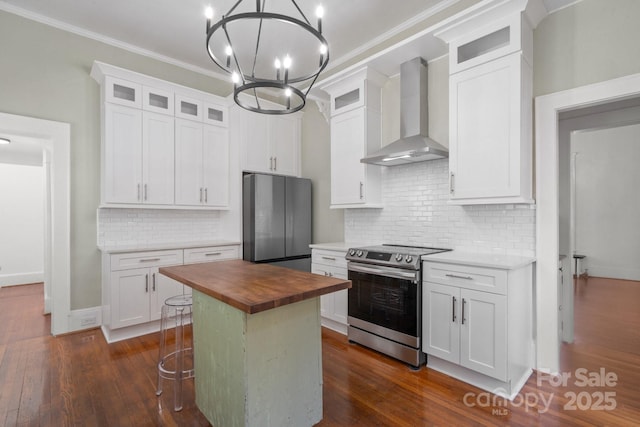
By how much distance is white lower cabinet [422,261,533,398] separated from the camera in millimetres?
2197

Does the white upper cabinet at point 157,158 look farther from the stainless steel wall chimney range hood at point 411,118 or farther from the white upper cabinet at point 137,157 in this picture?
the stainless steel wall chimney range hood at point 411,118

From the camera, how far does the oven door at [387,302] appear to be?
263 cm

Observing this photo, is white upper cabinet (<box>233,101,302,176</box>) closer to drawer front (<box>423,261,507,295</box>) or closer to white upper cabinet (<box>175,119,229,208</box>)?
white upper cabinet (<box>175,119,229,208</box>)

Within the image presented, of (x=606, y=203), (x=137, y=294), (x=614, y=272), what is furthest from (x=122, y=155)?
(x=614, y=272)

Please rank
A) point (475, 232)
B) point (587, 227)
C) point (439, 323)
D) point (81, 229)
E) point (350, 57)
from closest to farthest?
point (439, 323) < point (475, 232) < point (81, 229) < point (350, 57) < point (587, 227)

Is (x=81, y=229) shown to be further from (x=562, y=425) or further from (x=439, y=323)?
(x=562, y=425)

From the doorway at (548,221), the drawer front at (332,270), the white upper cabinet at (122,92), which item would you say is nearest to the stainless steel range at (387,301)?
the drawer front at (332,270)

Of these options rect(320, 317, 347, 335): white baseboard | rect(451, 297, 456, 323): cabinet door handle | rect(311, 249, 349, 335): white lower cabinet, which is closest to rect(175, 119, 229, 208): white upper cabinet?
rect(311, 249, 349, 335): white lower cabinet

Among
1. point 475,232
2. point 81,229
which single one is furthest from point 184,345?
point 475,232

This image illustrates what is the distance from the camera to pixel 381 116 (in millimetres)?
3705

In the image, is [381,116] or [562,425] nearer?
[562,425]

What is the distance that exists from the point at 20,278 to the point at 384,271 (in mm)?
6800

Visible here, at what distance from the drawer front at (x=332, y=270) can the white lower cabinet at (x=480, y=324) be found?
3.18 ft

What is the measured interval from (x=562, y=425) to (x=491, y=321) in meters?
0.67
